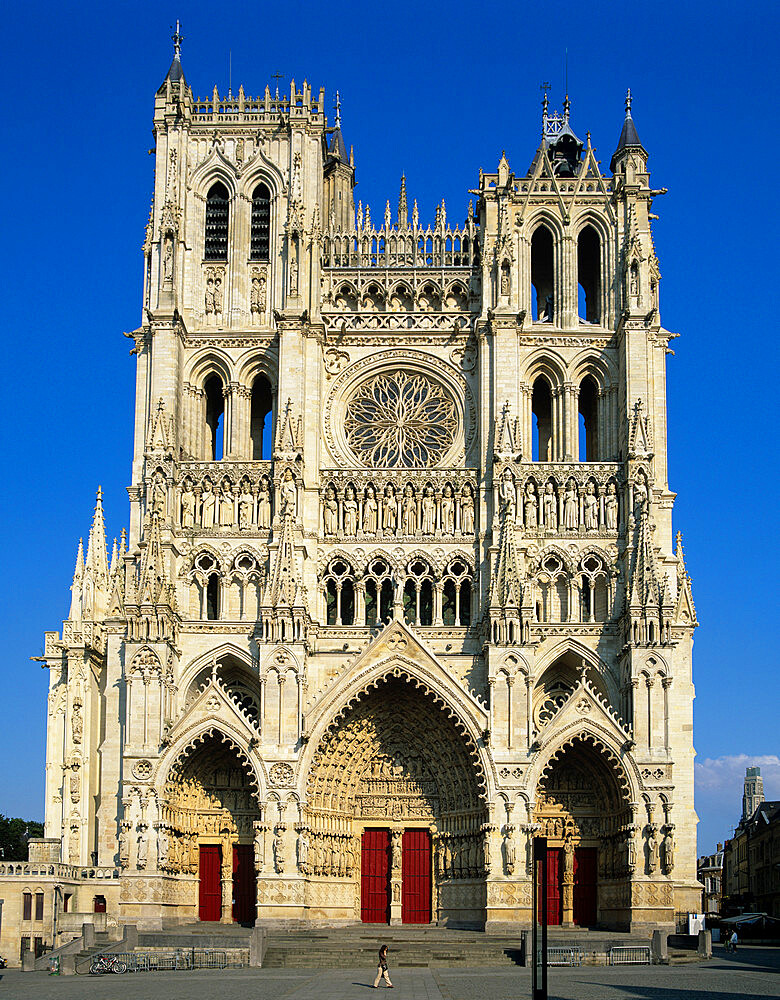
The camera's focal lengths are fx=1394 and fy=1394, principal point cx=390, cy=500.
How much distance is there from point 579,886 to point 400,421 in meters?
16.2

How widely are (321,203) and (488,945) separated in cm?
2567

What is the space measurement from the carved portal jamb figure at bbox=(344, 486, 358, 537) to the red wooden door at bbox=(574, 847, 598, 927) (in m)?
12.4

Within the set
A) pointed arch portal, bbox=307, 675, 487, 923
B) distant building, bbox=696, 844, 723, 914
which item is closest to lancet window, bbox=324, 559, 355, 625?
pointed arch portal, bbox=307, 675, 487, 923

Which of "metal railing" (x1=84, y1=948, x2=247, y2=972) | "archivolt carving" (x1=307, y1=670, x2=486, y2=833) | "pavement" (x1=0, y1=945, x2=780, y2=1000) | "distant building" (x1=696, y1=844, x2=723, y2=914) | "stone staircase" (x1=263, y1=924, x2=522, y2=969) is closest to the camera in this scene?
"pavement" (x1=0, y1=945, x2=780, y2=1000)

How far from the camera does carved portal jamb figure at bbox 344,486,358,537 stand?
45125 millimetres

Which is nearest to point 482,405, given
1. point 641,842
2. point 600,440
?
point 600,440

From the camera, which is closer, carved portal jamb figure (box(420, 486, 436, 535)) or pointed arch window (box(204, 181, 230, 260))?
carved portal jamb figure (box(420, 486, 436, 535))

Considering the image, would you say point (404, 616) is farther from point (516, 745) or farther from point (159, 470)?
point (159, 470)

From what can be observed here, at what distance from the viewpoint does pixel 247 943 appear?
3712cm

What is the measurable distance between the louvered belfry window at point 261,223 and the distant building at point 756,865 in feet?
153

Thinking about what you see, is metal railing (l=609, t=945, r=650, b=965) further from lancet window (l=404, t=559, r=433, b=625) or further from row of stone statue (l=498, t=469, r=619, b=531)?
row of stone statue (l=498, t=469, r=619, b=531)

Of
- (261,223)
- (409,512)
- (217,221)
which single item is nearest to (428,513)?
(409,512)

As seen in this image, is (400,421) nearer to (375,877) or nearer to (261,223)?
(261,223)

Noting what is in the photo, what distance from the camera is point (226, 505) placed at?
45.3 m
